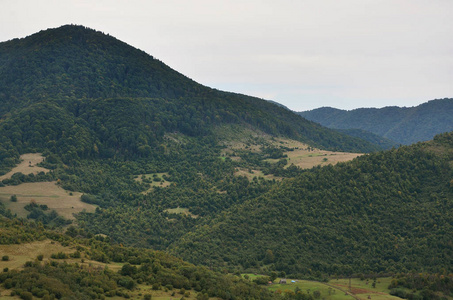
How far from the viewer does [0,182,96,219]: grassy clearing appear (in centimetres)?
14112

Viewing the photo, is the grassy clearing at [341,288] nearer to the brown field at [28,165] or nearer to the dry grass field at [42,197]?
the dry grass field at [42,197]

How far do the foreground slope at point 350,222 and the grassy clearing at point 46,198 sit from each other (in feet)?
139

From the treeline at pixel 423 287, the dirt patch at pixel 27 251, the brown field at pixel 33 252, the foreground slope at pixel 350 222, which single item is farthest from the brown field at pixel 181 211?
the dirt patch at pixel 27 251

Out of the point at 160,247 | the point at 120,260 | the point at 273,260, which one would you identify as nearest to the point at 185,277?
the point at 120,260

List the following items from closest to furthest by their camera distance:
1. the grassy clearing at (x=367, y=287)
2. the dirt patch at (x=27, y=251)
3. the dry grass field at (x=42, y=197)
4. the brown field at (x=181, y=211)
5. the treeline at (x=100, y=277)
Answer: the treeline at (x=100, y=277), the dirt patch at (x=27, y=251), the grassy clearing at (x=367, y=287), the dry grass field at (x=42, y=197), the brown field at (x=181, y=211)

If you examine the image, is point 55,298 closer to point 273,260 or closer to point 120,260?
point 120,260

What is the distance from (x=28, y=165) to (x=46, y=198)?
33797 millimetres

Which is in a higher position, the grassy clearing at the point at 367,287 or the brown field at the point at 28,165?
the brown field at the point at 28,165

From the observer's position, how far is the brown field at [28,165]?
16720 cm

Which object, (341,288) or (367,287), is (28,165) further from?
(367,287)

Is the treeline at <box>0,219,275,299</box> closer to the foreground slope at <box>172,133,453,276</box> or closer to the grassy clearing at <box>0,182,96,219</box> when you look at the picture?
the foreground slope at <box>172,133,453,276</box>

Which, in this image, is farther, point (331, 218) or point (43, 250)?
point (331, 218)

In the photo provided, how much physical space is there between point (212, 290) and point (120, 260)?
2116 centimetres

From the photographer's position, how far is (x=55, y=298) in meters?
47.5
